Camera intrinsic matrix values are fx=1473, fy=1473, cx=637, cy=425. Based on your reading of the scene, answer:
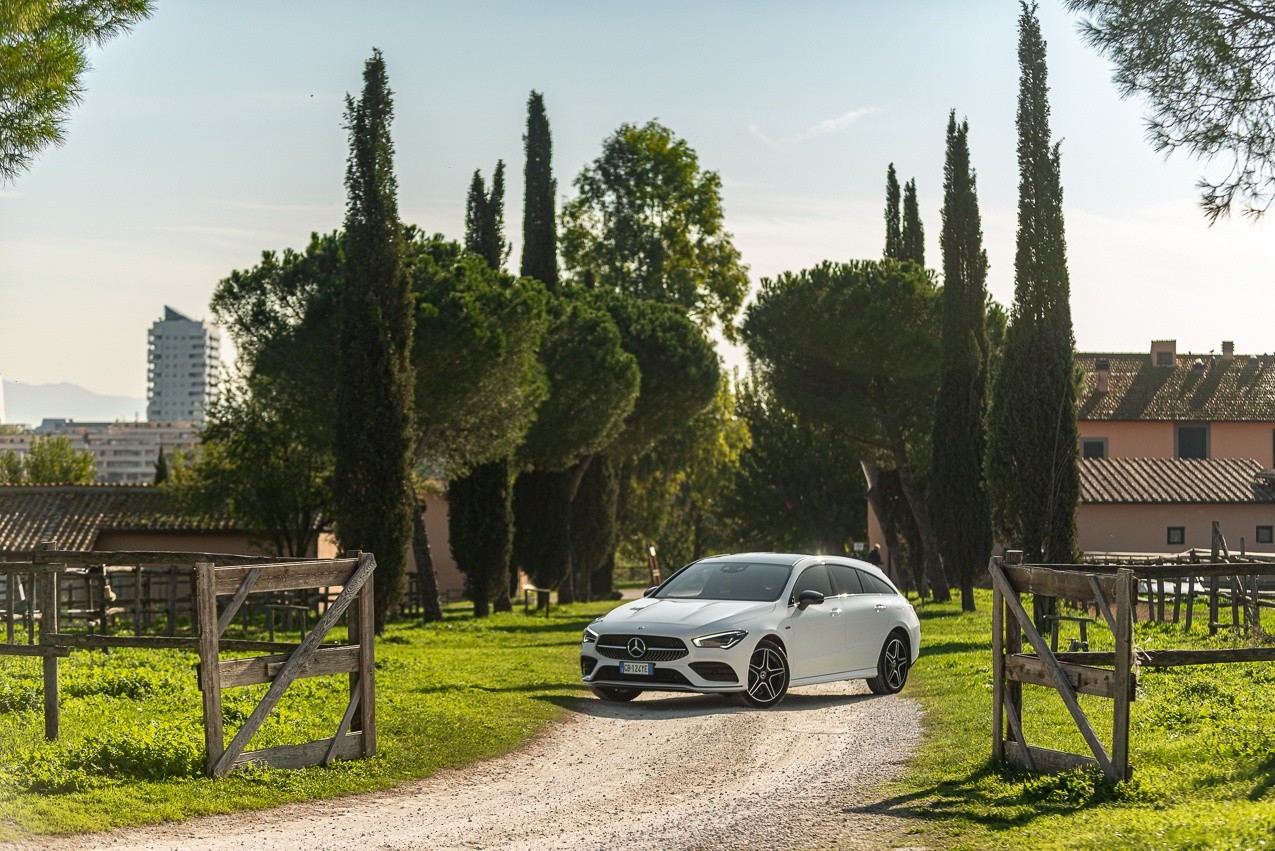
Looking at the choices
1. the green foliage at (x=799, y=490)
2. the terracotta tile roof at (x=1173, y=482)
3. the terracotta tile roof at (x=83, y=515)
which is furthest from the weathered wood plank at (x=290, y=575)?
the green foliage at (x=799, y=490)

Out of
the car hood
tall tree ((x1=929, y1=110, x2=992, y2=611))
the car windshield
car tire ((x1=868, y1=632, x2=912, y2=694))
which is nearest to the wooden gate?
the car hood

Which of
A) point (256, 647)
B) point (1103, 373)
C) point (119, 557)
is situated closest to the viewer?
point (256, 647)

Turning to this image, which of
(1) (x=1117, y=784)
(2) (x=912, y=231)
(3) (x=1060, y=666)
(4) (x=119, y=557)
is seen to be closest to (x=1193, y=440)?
(2) (x=912, y=231)

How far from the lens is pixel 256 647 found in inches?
480

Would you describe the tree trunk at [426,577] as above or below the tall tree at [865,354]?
below

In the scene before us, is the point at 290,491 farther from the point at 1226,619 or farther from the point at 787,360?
the point at 1226,619

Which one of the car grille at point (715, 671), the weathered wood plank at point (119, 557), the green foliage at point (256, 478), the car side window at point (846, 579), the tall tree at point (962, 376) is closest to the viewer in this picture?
the weathered wood plank at point (119, 557)

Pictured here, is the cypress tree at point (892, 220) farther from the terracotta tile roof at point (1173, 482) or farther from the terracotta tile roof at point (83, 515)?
the terracotta tile roof at point (83, 515)

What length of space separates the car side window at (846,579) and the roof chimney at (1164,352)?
5502 centimetres

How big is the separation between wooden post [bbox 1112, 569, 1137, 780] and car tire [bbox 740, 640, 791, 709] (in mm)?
5729

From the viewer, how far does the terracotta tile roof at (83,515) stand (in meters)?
43.2

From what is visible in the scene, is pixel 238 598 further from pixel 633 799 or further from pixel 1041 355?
pixel 1041 355

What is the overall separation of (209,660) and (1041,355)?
20.9m

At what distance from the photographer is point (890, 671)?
16891mm
